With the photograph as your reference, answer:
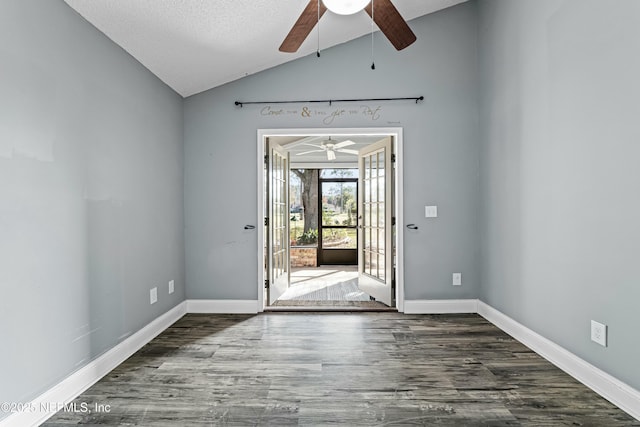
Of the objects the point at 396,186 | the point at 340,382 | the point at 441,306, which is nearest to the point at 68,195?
the point at 340,382

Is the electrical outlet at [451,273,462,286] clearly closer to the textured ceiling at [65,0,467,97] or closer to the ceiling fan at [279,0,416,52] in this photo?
the ceiling fan at [279,0,416,52]

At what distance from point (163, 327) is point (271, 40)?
2.75 m

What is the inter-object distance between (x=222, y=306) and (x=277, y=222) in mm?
1121

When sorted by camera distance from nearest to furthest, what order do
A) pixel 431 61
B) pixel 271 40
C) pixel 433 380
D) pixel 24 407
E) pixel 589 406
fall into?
pixel 24 407
pixel 589 406
pixel 433 380
pixel 271 40
pixel 431 61

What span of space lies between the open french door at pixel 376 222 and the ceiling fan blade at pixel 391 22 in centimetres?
173

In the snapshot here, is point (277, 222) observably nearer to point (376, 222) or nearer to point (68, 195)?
point (376, 222)

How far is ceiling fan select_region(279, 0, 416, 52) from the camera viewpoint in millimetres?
1886

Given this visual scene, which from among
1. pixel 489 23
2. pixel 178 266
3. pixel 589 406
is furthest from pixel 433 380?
pixel 489 23

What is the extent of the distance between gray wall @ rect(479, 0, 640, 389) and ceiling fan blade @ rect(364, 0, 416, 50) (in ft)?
3.66

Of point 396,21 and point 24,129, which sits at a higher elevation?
point 396,21

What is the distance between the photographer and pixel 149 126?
3188 mm

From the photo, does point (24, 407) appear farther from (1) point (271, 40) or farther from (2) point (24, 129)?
(1) point (271, 40)

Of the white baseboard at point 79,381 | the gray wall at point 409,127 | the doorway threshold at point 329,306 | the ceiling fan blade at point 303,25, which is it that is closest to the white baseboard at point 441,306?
the gray wall at point 409,127

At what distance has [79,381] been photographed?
2.24 metres
